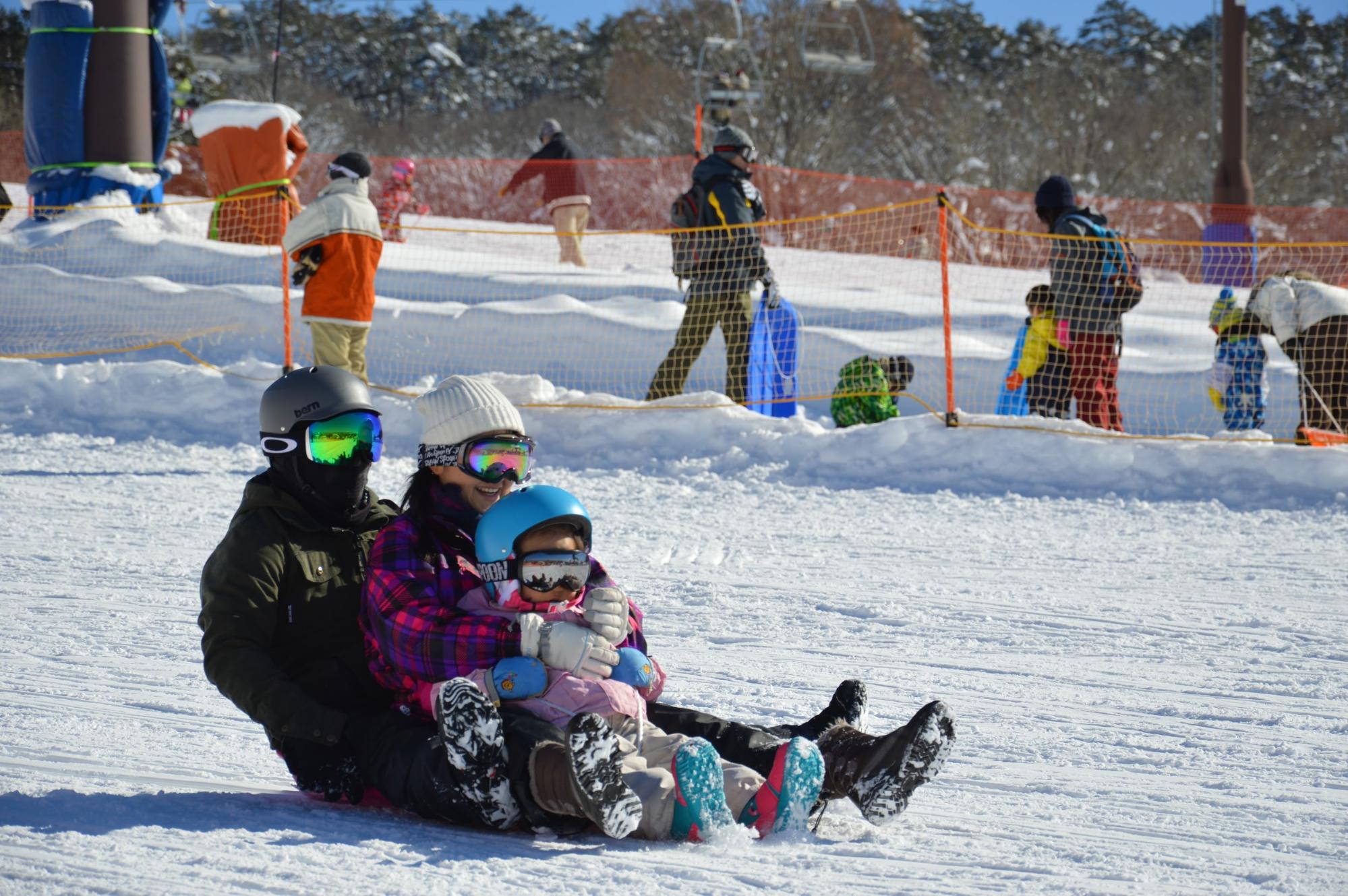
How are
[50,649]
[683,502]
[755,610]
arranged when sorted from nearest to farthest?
[50,649]
[755,610]
[683,502]

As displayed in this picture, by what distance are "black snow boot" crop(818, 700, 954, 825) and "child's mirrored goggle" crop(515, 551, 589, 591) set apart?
666 millimetres

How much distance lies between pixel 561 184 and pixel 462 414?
43.1ft

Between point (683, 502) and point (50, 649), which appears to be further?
point (683, 502)

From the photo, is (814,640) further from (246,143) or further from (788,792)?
(246,143)

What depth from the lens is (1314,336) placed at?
8.33m

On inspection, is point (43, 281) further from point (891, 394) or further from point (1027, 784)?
point (1027, 784)

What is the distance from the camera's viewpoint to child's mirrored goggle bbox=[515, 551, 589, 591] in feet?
9.99

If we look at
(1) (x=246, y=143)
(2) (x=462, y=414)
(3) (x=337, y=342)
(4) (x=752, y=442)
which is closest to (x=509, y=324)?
(3) (x=337, y=342)

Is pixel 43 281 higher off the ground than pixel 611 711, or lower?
higher

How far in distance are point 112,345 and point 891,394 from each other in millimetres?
6476

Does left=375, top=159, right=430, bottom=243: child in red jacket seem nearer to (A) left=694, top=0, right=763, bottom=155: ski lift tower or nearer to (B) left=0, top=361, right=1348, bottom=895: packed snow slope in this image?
(A) left=694, top=0, right=763, bottom=155: ski lift tower

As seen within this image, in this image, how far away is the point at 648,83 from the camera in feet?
119

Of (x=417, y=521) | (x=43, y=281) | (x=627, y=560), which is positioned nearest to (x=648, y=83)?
(x=43, y=281)

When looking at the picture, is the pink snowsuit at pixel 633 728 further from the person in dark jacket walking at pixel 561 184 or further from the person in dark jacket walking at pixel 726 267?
the person in dark jacket walking at pixel 561 184
